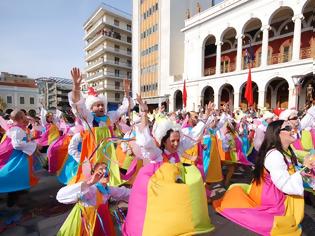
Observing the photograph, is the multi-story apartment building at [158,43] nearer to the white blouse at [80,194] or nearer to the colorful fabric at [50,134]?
the colorful fabric at [50,134]

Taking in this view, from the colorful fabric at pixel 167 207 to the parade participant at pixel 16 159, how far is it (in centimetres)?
280

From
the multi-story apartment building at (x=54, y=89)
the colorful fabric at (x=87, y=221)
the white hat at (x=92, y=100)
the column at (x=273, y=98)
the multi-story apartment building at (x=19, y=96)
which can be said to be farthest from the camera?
the multi-story apartment building at (x=54, y=89)

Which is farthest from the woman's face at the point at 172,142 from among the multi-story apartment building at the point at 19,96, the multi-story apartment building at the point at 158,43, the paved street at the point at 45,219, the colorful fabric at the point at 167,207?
the multi-story apartment building at the point at 19,96

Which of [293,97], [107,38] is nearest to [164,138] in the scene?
[293,97]

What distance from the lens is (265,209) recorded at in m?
2.13

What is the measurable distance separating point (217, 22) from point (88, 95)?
22.5 meters

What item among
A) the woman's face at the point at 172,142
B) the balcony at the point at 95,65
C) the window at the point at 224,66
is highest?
the balcony at the point at 95,65

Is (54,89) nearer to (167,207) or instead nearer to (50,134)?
(50,134)

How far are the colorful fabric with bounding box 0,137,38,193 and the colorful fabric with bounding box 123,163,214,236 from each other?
2.80m

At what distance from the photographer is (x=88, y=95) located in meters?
4.02

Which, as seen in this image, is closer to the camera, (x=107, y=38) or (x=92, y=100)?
(x=92, y=100)

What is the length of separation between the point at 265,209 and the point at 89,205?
1.63 meters

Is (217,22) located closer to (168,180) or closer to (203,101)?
(203,101)

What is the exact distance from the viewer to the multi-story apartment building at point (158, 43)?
30.5 meters
